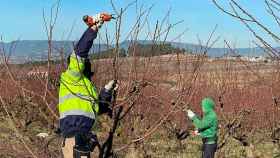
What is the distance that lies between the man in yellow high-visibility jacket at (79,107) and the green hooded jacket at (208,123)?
14.4 feet

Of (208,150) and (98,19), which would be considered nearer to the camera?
(98,19)

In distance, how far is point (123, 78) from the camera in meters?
5.29

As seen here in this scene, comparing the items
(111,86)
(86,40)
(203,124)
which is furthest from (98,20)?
(203,124)

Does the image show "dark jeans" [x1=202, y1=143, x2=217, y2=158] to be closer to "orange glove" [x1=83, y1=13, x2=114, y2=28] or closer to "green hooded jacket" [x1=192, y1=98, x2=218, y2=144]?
"green hooded jacket" [x1=192, y1=98, x2=218, y2=144]

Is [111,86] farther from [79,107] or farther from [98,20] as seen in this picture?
[98,20]

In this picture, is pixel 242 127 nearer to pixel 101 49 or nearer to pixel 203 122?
pixel 203 122

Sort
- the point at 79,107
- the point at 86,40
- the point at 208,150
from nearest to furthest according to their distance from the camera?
the point at 86,40
the point at 79,107
the point at 208,150

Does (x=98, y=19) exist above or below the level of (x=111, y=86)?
above

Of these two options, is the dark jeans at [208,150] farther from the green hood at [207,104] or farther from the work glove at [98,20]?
the work glove at [98,20]

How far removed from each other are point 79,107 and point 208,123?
462cm

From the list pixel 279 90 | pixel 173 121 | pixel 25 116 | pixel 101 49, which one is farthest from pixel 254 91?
pixel 101 49

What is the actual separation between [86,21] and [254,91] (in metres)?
11.4

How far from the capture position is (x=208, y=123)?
8391 mm

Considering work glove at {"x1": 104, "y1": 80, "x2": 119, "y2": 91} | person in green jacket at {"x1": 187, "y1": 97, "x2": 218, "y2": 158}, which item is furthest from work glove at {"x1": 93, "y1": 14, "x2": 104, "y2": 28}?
person in green jacket at {"x1": 187, "y1": 97, "x2": 218, "y2": 158}
